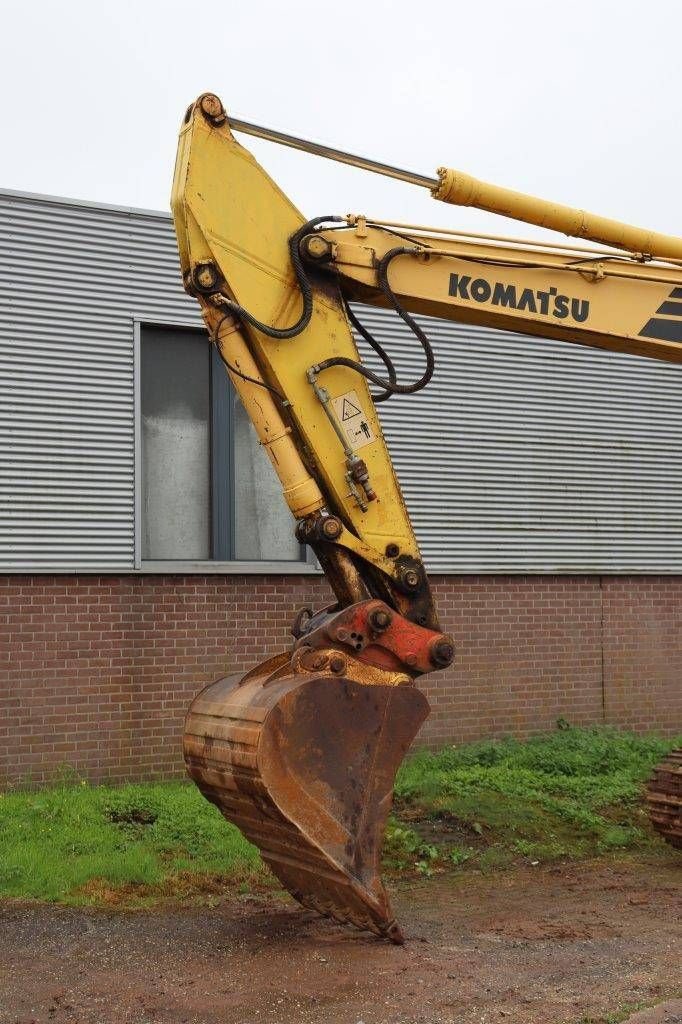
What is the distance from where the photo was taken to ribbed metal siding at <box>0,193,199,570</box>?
1124 centimetres

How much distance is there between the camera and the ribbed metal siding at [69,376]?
1124 centimetres

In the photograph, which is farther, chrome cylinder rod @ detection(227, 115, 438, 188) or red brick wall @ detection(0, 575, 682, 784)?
red brick wall @ detection(0, 575, 682, 784)

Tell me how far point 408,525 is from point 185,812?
4323 millimetres

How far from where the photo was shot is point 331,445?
22.4ft

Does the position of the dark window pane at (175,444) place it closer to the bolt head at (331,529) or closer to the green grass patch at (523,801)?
Result: the green grass patch at (523,801)

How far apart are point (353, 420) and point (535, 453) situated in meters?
7.70

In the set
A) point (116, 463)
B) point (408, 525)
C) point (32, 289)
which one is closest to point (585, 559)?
point (116, 463)

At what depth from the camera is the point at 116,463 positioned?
38.3 feet

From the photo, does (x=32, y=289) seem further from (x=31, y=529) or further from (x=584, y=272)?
(x=584, y=272)

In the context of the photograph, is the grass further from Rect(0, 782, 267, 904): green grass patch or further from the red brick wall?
the red brick wall

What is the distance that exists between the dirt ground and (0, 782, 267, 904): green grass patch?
0.40 metres

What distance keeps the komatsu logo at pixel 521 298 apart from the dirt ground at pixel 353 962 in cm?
370

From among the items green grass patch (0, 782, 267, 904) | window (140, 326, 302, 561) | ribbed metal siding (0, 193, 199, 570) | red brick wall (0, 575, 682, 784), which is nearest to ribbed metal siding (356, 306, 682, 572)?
red brick wall (0, 575, 682, 784)

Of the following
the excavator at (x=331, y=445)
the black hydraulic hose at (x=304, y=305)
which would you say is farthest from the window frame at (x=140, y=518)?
the black hydraulic hose at (x=304, y=305)
